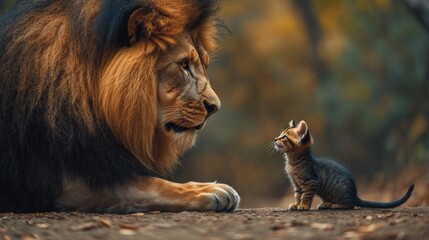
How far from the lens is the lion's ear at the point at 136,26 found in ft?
16.5

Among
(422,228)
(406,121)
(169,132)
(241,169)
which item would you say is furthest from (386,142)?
(422,228)

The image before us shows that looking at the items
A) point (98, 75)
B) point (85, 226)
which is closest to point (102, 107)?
point (98, 75)

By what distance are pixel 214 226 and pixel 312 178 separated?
4.79 ft

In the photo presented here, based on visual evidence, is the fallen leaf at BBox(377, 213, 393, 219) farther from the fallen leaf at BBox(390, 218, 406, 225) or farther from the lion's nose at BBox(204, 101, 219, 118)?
the lion's nose at BBox(204, 101, 219, 118)

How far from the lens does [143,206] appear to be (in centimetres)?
490

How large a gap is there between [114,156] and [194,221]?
2.79 ft

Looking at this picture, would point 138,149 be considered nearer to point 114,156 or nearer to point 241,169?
point 114,156

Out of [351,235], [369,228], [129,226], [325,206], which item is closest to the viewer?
[351,235]

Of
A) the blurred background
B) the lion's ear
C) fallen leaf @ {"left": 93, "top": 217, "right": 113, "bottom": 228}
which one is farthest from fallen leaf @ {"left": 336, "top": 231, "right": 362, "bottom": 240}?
the blurred background

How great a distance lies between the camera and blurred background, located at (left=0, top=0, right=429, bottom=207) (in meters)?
14.9

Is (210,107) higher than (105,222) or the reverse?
higher

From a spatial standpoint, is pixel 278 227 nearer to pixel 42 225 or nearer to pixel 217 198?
pixel 217 198

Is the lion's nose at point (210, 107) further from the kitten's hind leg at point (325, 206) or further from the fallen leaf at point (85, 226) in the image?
the fallen leaf at point (85, 226)

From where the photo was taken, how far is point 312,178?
5.40m
